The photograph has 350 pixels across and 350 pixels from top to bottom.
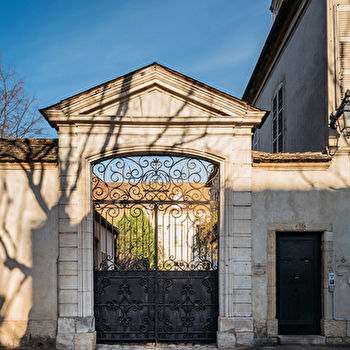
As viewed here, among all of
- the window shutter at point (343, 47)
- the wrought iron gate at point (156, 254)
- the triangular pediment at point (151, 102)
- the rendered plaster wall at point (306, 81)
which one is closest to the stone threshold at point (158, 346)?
the wrought iron gate at point (156, 254)

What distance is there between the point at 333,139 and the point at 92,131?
4587 millimetres

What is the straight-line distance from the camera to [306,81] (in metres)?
8.88

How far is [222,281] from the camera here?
675 centimetres

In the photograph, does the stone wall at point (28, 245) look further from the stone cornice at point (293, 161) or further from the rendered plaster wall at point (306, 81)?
the rendered plaster wall at point (306, 81)

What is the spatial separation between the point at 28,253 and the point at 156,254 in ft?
7.81

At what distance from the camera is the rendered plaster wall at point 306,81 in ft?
25.5

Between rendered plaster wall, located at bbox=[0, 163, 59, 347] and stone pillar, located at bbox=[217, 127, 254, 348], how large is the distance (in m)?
3.15

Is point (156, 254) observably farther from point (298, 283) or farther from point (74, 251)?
point (298, 283)

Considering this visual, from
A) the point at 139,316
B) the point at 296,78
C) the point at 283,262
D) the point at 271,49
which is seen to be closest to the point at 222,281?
the point at 283,262

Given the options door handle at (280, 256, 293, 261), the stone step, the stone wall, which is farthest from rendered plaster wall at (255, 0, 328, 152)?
the stone wall

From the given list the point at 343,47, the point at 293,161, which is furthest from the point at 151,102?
the point at 343,47

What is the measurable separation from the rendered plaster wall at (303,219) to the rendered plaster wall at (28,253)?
3778 millimetres

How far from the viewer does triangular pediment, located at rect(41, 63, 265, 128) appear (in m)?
6.80

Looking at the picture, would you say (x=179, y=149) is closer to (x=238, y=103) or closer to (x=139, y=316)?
(x=238, y=103)
